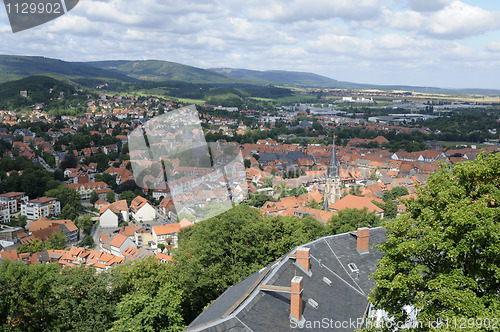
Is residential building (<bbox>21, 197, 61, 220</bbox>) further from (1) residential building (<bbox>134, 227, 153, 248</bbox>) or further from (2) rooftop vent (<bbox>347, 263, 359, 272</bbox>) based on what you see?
(2) rooftop vent (<bbox>347, 263, 359, 272</bbox>)

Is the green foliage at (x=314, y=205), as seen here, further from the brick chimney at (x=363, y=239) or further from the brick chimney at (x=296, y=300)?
A: the brick chimney at (x=296, y=300)

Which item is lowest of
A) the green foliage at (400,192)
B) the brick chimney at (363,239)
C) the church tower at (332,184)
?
the green foliage at (400,192)

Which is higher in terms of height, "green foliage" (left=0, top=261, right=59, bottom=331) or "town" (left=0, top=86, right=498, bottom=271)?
"green foliage" (left=0, top=261, right=59, bottom=331)

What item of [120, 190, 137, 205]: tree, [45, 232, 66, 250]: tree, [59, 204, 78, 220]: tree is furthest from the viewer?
[120, 190, 137, 205]: tree

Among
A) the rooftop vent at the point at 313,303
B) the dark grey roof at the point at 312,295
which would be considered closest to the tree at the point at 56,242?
the dark grey roof at the point at 312,295

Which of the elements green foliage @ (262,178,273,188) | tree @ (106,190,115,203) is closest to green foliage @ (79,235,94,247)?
tree @ (106,190,115,203)

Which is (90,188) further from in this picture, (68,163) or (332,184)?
(332,184)

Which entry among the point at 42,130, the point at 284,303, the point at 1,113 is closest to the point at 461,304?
the point at 284,303
